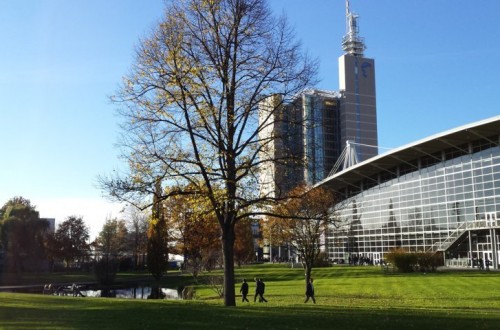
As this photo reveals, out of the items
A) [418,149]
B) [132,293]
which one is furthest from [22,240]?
[418,149]

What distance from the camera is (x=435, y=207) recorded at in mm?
57906

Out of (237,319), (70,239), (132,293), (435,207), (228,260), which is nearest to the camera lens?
(237,319)

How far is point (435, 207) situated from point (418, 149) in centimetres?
698

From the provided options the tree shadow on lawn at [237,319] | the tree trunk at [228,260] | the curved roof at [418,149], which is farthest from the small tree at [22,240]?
the tree trunk at [228,260]

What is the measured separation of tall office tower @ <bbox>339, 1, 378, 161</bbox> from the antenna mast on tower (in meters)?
1.94

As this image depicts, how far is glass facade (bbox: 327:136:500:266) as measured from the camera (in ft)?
169

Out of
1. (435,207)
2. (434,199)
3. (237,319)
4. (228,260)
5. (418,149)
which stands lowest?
(237,319)

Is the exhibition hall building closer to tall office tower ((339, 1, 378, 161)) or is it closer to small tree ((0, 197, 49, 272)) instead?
small tree ((0, 197, 49, 272))

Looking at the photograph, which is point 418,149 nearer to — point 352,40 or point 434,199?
point 434,199

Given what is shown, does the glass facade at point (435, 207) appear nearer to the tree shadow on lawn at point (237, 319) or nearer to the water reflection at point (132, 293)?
the water reflection at point (132, 293)

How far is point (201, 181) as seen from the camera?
19.7m

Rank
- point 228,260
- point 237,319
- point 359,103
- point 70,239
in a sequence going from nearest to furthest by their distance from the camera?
point 237,319 < point 228,260 < point 70,239 < point 359,103

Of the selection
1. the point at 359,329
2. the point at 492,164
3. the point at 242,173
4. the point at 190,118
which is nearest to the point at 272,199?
the point at 242,173

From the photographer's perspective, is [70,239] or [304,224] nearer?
[304,224]
